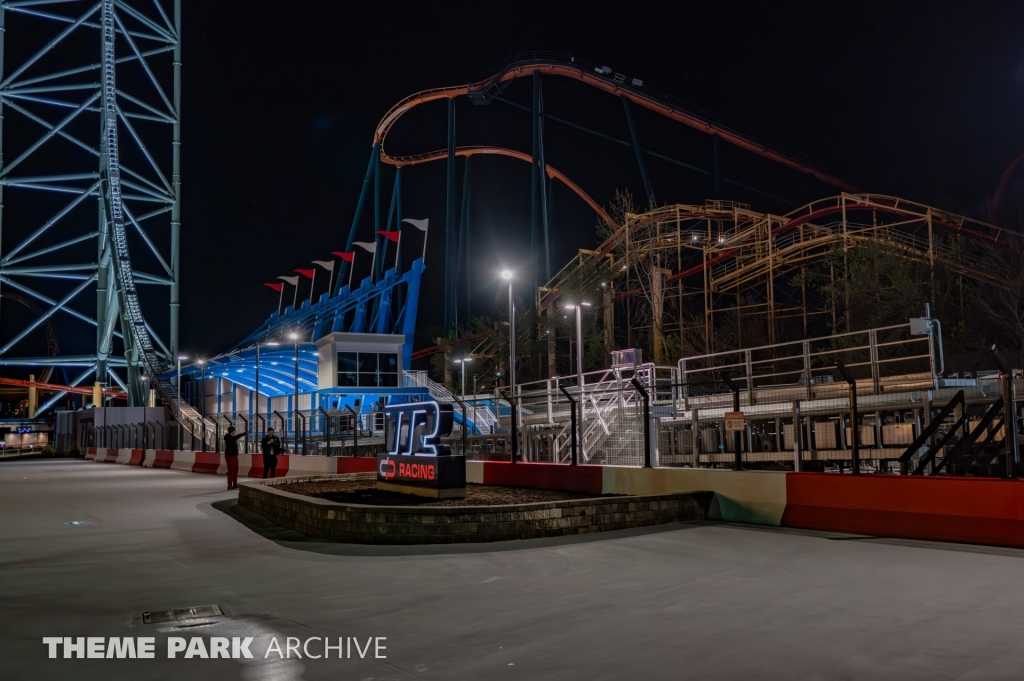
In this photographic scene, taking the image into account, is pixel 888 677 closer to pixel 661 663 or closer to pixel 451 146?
pixel 661 663

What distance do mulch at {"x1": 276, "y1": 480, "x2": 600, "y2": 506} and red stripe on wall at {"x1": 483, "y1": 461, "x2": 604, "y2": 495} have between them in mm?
216

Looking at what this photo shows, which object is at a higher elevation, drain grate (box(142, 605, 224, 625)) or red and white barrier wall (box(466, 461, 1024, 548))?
red and white barrier wall (box(466, 461, 1024, 548))

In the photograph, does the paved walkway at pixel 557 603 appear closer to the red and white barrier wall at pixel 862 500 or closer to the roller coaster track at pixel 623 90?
the red and white barrier wall at pixel 862 500

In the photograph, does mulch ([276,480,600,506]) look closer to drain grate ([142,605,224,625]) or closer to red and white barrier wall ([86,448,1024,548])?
red and white barrier wall ([86,448,1024,548])

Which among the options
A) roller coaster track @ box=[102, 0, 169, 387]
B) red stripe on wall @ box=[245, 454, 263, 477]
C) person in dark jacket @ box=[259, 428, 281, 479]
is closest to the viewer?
person in dark jacket @ box=[259, 428, 281, 479]

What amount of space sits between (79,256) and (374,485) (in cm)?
10299

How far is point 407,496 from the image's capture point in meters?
14.7

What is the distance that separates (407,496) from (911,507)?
800 cm

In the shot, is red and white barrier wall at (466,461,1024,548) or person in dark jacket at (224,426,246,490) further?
person in dark jacket at (224,426,246,490)

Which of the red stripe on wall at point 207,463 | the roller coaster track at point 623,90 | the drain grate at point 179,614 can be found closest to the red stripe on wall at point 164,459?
the red stripe on wall at point 207,463

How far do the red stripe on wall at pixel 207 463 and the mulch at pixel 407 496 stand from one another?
45.5 ft

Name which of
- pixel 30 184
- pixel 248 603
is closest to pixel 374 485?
pixel 248 603

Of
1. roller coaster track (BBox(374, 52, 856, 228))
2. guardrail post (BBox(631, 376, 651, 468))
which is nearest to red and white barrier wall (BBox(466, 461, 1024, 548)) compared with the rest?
guardrail post (BBox(631, 376, 651, 468))

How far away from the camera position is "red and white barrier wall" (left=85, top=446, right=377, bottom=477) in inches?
906
